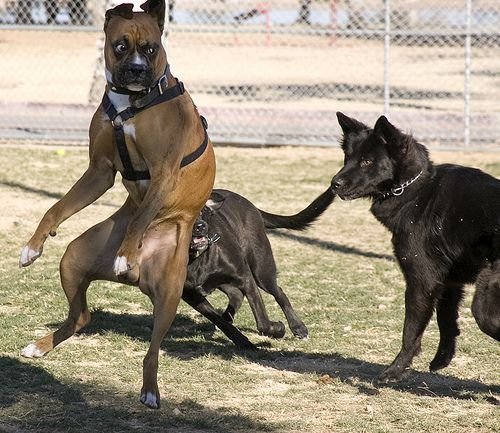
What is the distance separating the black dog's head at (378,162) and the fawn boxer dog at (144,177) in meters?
0.92

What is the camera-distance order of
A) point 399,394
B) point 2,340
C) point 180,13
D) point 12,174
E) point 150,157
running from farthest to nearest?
point 180,13 → point 12,174 → point 2,340 → point 399,394 → point 150,157

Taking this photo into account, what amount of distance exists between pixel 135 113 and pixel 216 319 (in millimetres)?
1863

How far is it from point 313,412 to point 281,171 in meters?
8.02

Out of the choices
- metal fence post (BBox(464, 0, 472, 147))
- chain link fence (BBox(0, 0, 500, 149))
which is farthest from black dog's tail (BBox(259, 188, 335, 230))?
metal fence post (BBox(464, 0, 472, 147))

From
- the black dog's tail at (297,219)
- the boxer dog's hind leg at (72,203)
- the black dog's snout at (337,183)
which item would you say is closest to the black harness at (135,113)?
the boxer dog's hind leg at (72,203)

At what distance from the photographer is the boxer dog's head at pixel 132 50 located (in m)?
4.93

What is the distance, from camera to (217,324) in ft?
21.4

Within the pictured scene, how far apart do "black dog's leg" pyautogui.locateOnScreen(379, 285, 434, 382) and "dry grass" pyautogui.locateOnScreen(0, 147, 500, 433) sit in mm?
99

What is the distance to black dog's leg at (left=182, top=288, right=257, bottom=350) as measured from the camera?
21.3ft

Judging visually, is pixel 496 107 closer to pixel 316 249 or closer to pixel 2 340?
pixel 316 249

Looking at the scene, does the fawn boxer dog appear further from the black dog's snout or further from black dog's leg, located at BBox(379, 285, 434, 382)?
black dog's leg, located at BBox(379, 285, 434, 382)

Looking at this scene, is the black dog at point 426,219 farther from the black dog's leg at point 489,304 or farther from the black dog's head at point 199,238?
the black dog's head at point 199,238

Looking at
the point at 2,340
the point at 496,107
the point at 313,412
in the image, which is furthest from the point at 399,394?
the point at 496,107

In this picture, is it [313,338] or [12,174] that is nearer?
[313,338]
